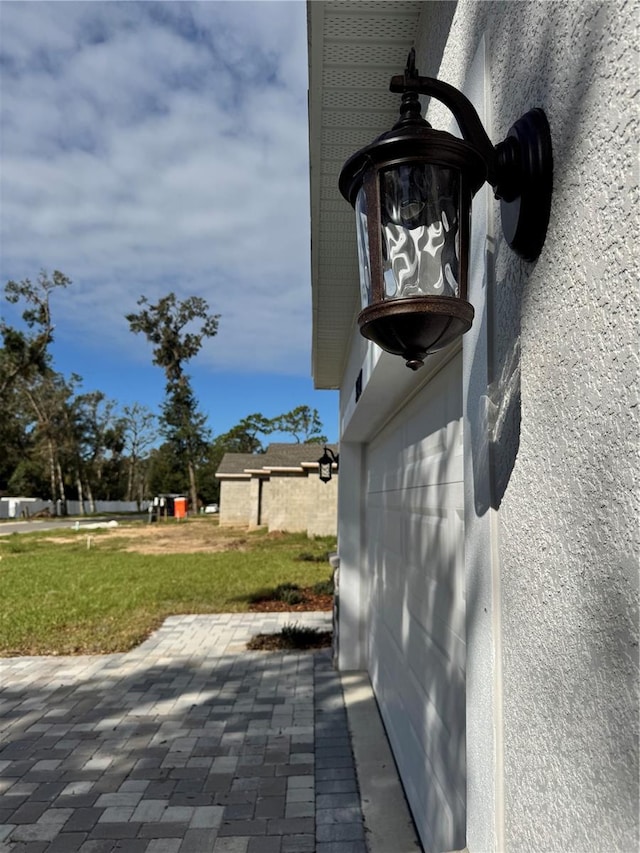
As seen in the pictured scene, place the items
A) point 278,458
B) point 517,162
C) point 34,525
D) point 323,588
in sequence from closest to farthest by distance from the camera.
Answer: point 517,162, point 323,588, point 278,458, point 34,525

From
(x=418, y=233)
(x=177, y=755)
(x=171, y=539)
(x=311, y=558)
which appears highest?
(x=418, y=233)

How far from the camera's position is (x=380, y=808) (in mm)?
3738

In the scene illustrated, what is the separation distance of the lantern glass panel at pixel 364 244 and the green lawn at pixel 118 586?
24.8 ft

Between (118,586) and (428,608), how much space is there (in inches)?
422

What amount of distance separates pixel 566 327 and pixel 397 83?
2.15 feet

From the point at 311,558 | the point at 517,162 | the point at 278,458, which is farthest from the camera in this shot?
the point at 278,458

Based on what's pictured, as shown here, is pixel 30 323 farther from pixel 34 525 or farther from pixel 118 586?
pixel 118 586

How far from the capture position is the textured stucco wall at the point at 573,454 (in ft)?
2.65

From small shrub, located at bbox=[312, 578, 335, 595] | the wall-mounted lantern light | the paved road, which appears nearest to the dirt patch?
the paved road

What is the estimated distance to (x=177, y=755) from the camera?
4590 mm

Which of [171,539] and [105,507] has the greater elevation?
[105,507]

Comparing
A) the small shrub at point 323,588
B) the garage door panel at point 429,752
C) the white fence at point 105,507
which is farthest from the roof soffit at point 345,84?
the white fence at point 105,507

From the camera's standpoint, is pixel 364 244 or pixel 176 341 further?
pixel 176 341

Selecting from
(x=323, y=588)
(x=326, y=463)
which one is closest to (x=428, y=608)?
(x=326, y=463)
